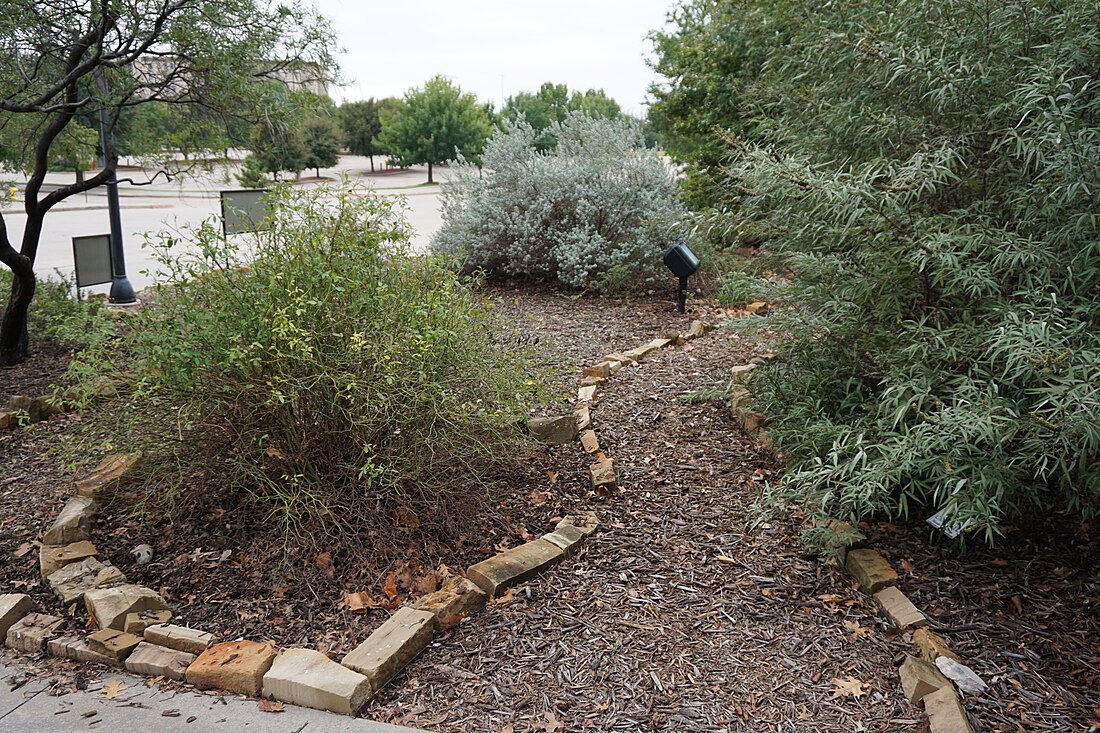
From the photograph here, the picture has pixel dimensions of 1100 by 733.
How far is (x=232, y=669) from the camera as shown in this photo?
242 centimetres

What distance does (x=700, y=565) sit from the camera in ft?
9.86

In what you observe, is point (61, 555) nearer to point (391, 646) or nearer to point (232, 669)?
point (232, 669)

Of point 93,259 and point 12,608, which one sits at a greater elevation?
point 93,259

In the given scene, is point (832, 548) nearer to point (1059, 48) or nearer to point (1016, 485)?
point (1016, 485)

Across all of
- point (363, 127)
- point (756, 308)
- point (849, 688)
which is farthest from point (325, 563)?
point (363, 127)

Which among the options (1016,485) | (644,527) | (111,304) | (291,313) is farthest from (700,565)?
(111,304)

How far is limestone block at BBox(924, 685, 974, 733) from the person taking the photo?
6.93 ft

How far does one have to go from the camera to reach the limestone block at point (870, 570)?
9.12 ft

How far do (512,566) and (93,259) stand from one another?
224 inches

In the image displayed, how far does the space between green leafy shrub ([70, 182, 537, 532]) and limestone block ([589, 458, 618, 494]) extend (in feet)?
1.62

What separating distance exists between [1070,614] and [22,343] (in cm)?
599

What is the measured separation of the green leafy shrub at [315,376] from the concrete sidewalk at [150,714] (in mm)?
678

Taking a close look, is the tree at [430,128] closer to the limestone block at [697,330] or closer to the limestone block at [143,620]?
the limestone block at [697,330]

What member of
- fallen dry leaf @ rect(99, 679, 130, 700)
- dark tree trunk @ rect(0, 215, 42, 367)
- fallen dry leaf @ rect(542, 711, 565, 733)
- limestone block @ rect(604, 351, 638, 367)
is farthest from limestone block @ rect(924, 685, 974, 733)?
dark tree trunk @ rect(0, 215, 42, 367)
